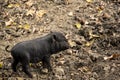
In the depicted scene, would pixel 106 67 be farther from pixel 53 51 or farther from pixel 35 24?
pixel 35 24

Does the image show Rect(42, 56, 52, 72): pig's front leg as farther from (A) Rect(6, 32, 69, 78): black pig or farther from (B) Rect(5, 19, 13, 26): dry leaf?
(B) Rect(5, 19, 13, 26): dry leaf

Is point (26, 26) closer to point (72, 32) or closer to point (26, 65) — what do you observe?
point (72, 32)

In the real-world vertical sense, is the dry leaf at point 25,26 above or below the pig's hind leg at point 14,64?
above

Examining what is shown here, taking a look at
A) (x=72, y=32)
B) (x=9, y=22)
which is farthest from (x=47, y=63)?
(x=9, y=22)

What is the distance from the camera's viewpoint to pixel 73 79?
22.6 feet

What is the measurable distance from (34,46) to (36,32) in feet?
5.55

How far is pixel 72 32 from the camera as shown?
816 centimetres

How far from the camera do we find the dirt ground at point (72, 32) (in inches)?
276

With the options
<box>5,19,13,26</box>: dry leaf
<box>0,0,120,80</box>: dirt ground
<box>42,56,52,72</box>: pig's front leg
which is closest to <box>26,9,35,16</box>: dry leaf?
<box>0,0,120,80</box>: dirt ground

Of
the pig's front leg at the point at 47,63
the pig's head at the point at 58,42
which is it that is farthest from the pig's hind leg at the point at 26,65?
the pig's head at the point at 58,42

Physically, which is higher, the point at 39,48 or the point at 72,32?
the point at 39,48

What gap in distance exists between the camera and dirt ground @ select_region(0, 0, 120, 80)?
702 centimetres

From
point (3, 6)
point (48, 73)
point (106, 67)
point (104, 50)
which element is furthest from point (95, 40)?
point (3, 6)

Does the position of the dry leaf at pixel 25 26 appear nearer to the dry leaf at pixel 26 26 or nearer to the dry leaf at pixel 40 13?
the dry leaf at pixel 26 26
